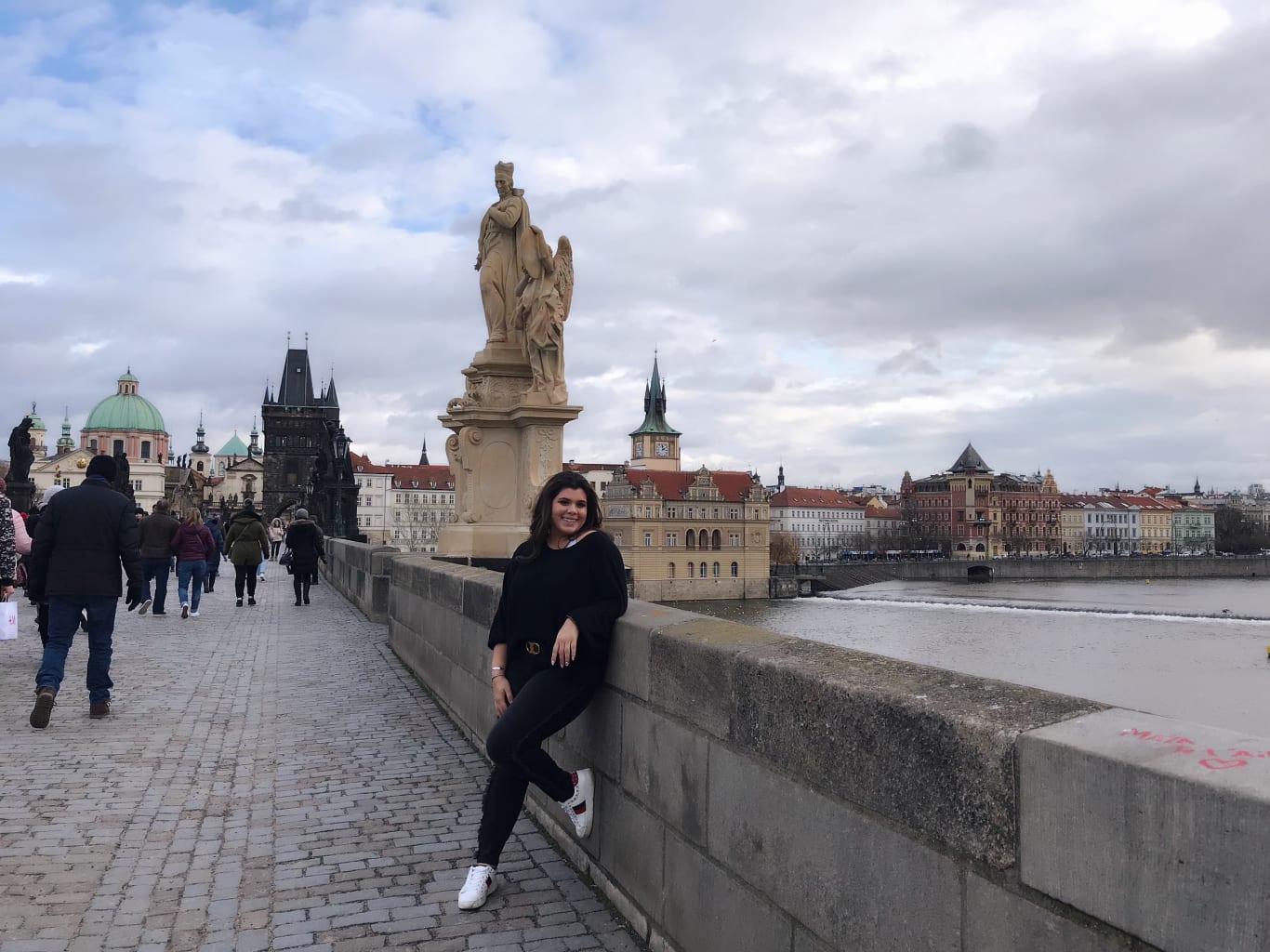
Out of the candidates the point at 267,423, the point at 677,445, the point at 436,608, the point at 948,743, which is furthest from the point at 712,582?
the point at 948,743

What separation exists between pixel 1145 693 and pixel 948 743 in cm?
3341

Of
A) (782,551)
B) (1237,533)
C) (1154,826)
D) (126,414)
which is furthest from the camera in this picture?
(1237,533)

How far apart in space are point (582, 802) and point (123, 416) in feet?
462

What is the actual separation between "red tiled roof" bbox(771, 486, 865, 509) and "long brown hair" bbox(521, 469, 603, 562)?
142514mm

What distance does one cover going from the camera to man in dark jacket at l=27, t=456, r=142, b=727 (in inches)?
270

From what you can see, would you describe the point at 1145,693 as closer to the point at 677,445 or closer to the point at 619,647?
the point at 619,647

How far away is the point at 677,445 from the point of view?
157m

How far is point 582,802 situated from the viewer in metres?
4.03

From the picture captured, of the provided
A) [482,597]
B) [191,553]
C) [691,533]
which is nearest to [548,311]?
[482,597]

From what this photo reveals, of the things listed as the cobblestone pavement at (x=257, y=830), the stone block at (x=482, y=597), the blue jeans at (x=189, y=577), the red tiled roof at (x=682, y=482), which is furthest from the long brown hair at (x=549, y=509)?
the red tiled roof at (x=682, y=482)

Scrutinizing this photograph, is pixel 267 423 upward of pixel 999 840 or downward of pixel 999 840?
upward

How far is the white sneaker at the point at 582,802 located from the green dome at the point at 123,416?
456ft

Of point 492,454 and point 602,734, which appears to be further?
point 492,454

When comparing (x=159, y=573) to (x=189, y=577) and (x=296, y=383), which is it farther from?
(x=296, y=383)
